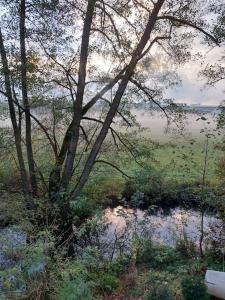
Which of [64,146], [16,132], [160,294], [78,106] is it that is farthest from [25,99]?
[160,294]

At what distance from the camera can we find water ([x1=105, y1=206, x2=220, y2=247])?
841cm

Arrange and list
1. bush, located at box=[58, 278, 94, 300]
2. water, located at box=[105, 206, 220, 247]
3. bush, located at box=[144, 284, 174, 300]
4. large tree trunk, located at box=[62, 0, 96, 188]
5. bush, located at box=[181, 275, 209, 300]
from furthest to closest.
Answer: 1. large tree trunk, located at box=[62, 0, 96, 188]
2. water, located at box=[105, 206, 220, 247]
3. bush, located at box=[181, 275, 209, 300]
4. bush, located at box=[144, 284, 174, 300]
5. bush, located at box=[58, 278, 94, 300]

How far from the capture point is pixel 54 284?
4.66 m

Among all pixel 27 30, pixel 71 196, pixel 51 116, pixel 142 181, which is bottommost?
pixel 71 196

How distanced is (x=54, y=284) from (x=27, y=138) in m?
6.93

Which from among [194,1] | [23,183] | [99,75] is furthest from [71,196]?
[194,1]

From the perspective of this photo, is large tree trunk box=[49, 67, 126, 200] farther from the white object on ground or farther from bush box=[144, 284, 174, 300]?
bush box=[144, 284, 174, 300]

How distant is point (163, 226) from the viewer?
A: 38.1ft

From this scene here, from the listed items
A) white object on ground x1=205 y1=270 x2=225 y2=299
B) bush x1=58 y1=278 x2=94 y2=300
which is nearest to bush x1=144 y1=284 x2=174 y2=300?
white object on ground x1=205 y1=270 x2=225 y2=299

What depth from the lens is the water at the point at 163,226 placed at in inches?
331

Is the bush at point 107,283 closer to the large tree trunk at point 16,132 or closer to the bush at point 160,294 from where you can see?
the bush at point 160,294

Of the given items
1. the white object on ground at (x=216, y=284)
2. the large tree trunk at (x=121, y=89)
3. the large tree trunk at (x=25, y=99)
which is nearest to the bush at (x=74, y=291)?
the white object on ground at (x=216, y=284)

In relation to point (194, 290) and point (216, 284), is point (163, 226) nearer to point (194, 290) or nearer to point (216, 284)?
point (216, 284)

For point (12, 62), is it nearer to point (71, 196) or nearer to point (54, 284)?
point (71, 196)
